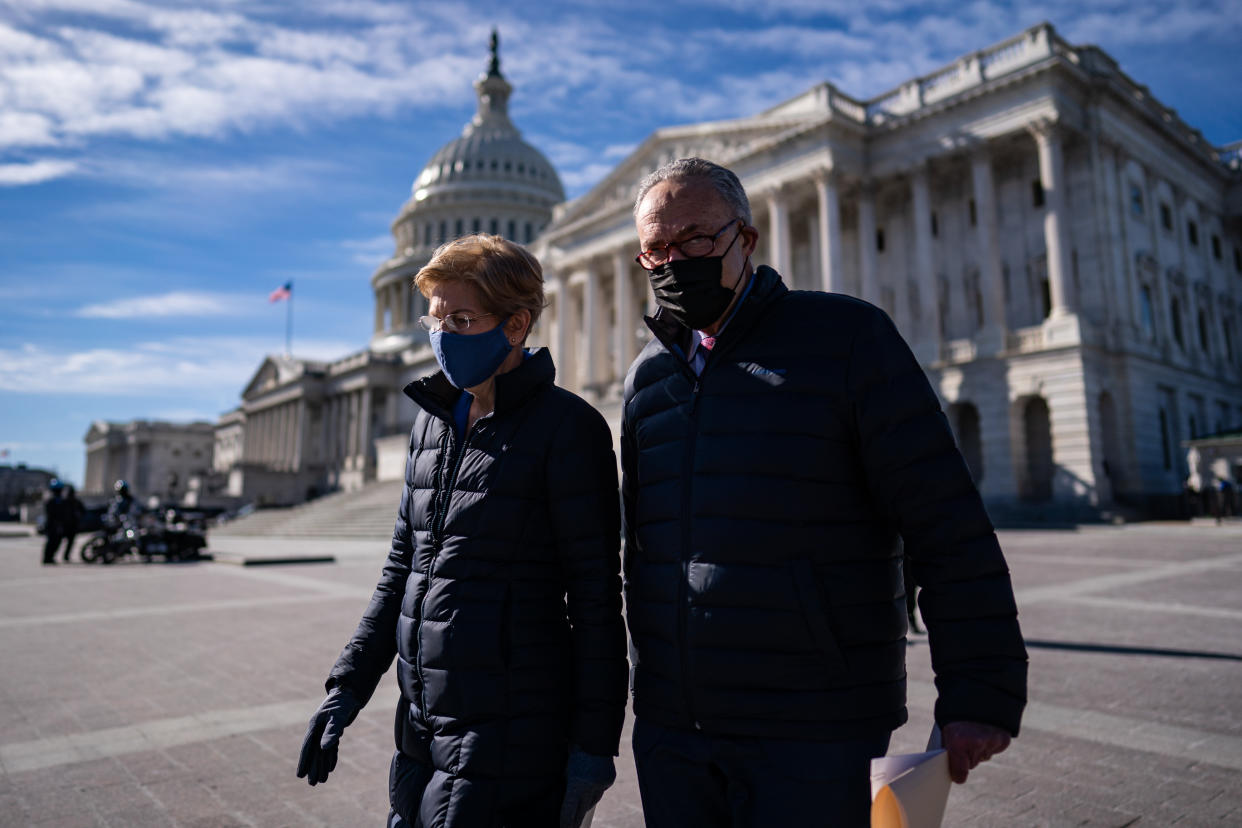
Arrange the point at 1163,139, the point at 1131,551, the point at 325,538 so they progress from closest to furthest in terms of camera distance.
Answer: the point at 1131,551
the point at 325,538
the point at 1163,139

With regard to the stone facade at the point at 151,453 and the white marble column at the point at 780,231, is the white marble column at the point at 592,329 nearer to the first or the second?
the white marble column at the point at 780,231

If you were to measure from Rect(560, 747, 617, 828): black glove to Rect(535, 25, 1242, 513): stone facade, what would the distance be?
93.7 feet

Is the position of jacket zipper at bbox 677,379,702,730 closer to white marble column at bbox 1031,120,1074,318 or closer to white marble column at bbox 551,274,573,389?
white marble column at bbox 1031,120,1074,318

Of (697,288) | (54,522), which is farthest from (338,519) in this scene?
(697,288)

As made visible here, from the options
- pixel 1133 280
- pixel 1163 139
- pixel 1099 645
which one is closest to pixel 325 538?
pixel 1099 645

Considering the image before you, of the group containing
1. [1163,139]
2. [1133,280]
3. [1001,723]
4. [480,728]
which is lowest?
[480,728]

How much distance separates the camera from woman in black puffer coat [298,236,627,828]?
221 cm

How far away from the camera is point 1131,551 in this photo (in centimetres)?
1661

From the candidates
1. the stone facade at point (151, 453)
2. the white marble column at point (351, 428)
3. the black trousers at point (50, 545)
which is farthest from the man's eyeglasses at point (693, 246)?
the stone facade at point (151, 453)

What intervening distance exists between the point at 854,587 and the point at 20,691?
709 centimetres

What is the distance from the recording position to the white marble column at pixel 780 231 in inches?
1412

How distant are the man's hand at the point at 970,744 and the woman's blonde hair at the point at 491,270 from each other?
179 centimetres

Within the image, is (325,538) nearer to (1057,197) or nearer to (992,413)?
(992,413)

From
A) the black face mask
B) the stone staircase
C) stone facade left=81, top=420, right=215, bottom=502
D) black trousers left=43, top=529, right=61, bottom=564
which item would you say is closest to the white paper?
the black face mask
